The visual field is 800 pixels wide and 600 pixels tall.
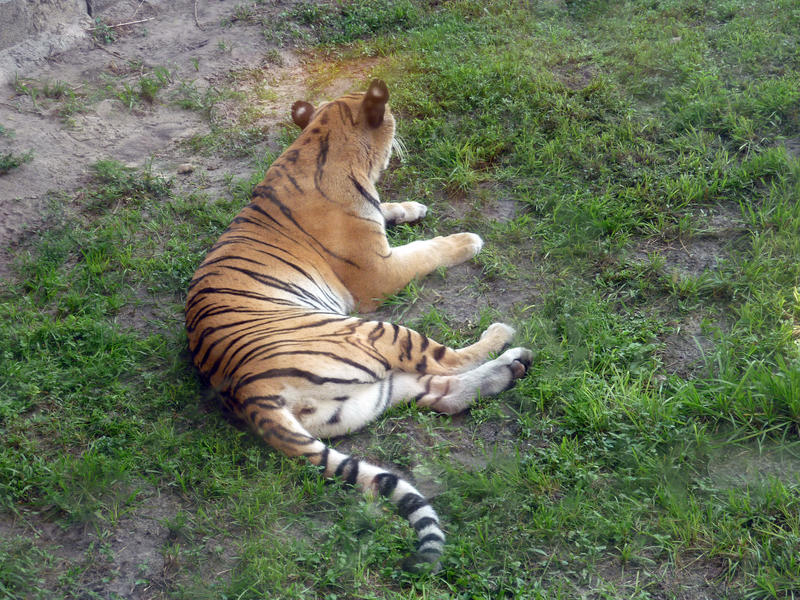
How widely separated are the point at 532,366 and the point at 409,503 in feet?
3.50

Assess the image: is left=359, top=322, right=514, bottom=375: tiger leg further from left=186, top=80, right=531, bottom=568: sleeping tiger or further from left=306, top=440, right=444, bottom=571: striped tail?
left=306, top=440, right=444, bottom=571: striped tail

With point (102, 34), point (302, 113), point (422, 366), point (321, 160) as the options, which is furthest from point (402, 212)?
point (102, 34)

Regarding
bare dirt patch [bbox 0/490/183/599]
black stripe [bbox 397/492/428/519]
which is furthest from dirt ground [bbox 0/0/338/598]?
black stripe [bbox 397/492/428/519]

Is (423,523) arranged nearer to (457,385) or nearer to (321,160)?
(457,385)

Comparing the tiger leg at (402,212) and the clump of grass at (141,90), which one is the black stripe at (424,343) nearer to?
the tiger leg at (402,212)

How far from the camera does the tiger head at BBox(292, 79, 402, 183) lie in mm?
4398

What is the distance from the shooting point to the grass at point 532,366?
277 centimetres

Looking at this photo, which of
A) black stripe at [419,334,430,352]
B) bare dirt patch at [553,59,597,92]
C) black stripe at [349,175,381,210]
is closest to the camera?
black stripe at [419,334,430,352]

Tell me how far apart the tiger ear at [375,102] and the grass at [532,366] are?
750mm

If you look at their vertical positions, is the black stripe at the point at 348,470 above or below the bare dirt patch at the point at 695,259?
below

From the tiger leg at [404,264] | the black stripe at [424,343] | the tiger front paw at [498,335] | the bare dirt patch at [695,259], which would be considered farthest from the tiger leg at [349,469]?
the bare dirt patch at [695,259]

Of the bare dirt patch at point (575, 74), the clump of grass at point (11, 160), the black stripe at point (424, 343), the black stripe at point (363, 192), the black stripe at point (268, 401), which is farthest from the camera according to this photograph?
the bare dirt patch at point (575, 74)

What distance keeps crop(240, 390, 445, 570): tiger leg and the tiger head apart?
1.85m

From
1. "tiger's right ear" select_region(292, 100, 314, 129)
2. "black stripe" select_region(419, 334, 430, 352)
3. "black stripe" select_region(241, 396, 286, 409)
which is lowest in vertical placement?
"black stripe" select_region(419, 334, 430, 352)
